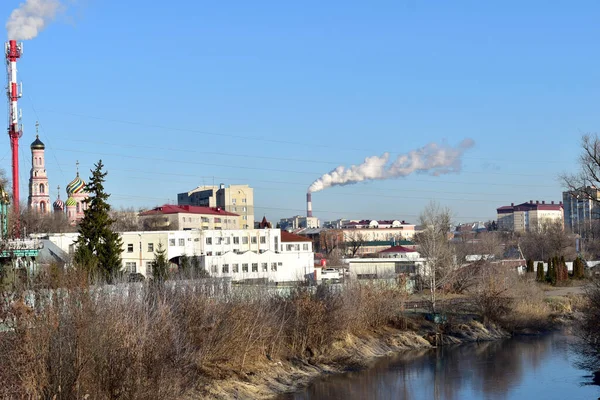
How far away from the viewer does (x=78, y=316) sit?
730 inches

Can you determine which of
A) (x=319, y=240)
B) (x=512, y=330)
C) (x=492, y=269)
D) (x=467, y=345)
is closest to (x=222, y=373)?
(x=467, y=345)

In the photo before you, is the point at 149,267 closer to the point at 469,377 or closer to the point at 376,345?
the point at 376,345

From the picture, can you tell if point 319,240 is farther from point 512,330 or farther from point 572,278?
point 512,330

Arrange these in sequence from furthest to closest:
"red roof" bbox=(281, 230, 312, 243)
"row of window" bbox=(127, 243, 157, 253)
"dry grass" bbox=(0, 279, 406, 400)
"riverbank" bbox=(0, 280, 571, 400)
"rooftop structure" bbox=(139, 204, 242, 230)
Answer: "rooftop structure" bbox=(139, 204, 242, 230), "red roof" bbox=(281, 230, 312, 243), "row of window" bbox=(127, 243, 157, 253), "riverbank" bbox=(0, 280, 571, 400), "dry grass" bbox=(0, 279, 406, 400)

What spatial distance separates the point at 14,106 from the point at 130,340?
48.4m

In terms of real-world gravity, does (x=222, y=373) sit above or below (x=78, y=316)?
below

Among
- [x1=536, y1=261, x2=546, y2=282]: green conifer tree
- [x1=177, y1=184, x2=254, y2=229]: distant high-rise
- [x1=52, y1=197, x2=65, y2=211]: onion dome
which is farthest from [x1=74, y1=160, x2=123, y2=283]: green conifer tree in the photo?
[x1=177, y1=184, x2=254, y2=229]: distant high-rise

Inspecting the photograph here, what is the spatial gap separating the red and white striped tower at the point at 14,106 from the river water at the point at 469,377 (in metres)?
33.4

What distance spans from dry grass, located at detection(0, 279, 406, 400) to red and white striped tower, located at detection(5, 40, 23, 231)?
3243 cm

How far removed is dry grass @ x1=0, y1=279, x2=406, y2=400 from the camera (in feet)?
57.6

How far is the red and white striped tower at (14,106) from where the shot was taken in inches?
2456

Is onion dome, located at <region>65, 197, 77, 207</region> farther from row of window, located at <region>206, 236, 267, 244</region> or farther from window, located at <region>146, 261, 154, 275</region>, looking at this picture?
window, located at <region>146, 261, 154, 275</region>

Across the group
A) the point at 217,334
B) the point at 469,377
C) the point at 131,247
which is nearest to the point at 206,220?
the point at 131,247

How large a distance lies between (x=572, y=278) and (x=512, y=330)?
919 inches
